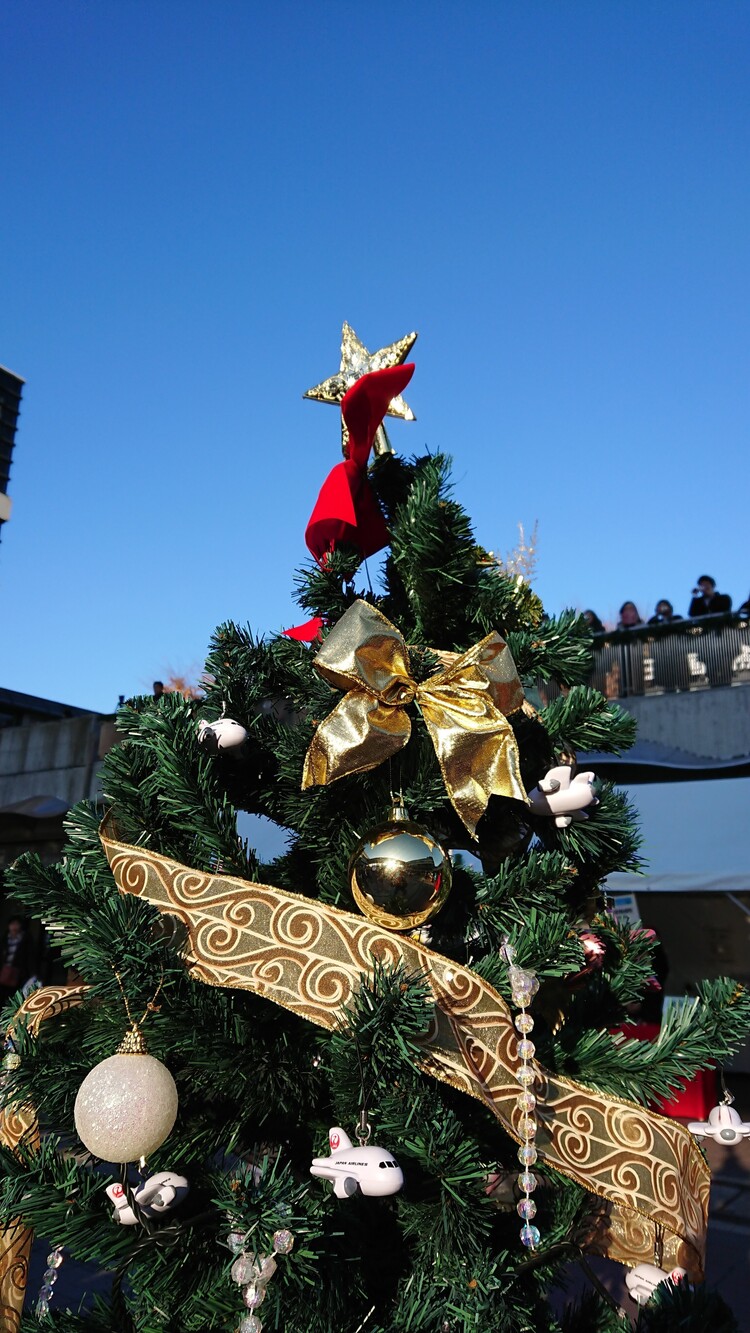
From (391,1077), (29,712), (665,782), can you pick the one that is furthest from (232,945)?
(29,712)

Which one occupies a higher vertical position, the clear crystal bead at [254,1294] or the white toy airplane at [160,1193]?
the clear crystal bead at [254,1294]

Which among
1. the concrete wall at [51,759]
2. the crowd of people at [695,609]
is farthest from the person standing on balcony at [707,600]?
the concrete wall at [51,759]

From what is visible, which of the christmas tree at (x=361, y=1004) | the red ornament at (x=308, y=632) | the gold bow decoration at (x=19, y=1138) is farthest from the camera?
the red ornament at (x=308, y=632)

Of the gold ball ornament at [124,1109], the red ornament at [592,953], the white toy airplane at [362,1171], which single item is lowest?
the white toy airplane at [362,1171]

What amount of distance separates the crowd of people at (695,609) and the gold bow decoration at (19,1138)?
34.0ft

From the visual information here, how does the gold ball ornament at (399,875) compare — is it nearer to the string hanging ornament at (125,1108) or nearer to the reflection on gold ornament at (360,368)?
the string hanging ornament at (125,1108)

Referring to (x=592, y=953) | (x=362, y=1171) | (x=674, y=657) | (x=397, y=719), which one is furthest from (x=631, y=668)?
(x=362, y=1171)

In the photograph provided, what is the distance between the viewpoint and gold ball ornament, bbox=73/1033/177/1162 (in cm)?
131

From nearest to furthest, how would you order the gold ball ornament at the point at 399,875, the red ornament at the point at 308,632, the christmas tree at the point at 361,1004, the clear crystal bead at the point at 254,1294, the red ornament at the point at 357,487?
the clear crystal bead at the point at 254,1294 < the christmas tree at the point at 361,1004 < the gold ball ornament at the point at 399,875 < the red ornament at the point at 357,487 < the red ornament at the point at 308,632

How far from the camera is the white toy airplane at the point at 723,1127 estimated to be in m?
1.96

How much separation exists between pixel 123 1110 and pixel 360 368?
5.66ft

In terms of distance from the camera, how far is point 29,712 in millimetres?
19891

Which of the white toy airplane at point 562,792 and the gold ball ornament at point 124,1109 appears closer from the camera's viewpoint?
the gold ball ornament at point 124,1109

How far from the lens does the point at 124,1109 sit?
1.32 meters
